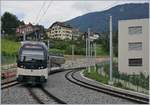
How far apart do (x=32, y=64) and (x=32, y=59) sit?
1.22 feet

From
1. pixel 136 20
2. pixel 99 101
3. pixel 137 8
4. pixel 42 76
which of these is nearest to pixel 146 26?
pixel 136 20

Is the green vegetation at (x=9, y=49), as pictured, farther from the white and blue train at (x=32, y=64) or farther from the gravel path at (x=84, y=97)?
the gravel path at (x=84, y=97)

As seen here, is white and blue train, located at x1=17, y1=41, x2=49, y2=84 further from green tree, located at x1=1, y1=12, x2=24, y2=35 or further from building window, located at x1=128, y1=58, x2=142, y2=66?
green tree, located at x1=1, y1=12, x2=24, y2=35

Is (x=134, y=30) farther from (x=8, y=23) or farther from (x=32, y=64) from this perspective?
(x=8, y=23)

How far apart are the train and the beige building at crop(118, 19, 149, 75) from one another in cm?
4050

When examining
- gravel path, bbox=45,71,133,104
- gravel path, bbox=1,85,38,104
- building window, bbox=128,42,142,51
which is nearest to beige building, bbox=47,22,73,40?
building window, bbox=128,42,142,51

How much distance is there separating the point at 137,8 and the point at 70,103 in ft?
236

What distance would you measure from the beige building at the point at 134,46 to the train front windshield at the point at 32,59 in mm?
40516

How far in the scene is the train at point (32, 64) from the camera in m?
30.1

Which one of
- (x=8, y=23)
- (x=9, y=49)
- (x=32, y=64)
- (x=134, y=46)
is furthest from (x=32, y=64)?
(x=8, y=23)

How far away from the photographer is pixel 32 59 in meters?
30.3

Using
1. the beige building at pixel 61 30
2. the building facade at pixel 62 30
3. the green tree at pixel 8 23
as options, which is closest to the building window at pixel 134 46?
the green tree at pixel 8 23

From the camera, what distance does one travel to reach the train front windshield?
30.1 metres

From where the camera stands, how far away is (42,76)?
99.1 feet
